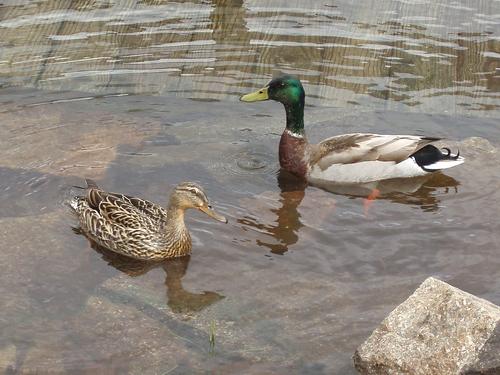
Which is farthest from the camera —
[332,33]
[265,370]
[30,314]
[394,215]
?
[332,33]

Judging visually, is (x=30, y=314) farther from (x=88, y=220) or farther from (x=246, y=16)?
(x=246, y=16)

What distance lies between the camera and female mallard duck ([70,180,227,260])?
6.55 metres

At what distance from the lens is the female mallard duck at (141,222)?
6555 millimetres

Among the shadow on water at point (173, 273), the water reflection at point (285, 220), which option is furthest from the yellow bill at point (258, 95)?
the shadow on water at point (173, 273)

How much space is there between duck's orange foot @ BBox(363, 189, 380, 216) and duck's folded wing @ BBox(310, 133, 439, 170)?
1.00ft

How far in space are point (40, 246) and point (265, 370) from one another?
2.25m

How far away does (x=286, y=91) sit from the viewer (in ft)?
27.6

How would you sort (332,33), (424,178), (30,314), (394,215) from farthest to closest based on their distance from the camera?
(332,33) → (424,178) → (394,215) → (30,314)

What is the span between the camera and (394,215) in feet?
24.0

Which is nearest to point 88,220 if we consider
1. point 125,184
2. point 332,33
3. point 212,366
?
point 125,184

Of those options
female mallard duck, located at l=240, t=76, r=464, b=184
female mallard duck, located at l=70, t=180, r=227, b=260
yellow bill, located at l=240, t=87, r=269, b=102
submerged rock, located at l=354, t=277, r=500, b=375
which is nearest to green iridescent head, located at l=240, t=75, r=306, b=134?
yellow bill, located at l=240, t=87, r=269, b=102

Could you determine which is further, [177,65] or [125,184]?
[177,65]

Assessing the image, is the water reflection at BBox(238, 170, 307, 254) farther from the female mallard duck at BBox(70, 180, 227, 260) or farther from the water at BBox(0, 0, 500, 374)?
the female mallard duck at BBox(70, 180, 227, 260)

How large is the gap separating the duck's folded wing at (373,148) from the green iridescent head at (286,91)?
26.6 inches
